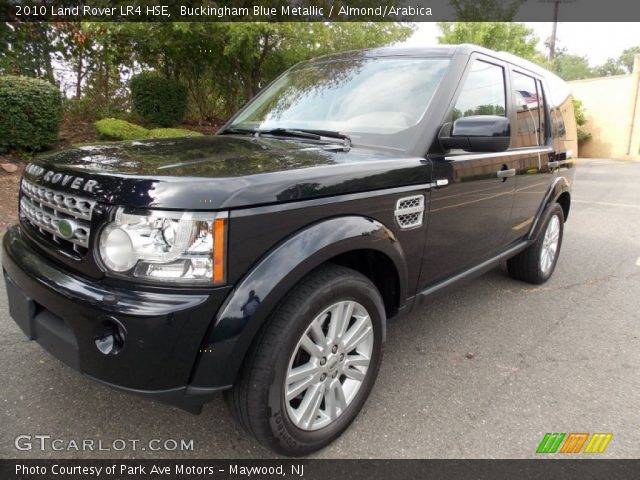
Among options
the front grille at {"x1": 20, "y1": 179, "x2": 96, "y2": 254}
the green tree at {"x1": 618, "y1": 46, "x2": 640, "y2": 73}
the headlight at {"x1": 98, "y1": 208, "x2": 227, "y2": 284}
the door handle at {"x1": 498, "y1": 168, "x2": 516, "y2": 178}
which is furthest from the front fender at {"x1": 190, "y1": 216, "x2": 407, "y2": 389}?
the green tree at {"x1": 618, "y1": 46, "x2": 640, "y2": 73}

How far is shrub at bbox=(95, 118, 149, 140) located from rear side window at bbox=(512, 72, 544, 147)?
6.36 m

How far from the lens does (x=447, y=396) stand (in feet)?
8.32

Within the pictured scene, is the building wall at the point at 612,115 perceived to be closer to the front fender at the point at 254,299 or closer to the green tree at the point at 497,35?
the green tree at the point at 497,35

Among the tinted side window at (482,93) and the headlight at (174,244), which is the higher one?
the tinted side window at (482,93)

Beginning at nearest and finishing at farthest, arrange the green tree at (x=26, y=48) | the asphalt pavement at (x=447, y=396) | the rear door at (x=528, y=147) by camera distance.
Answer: the asphalt pavement at (x=447, y=396), the rear door at (x=528, y=147), the green tree at (x=26, y=48)

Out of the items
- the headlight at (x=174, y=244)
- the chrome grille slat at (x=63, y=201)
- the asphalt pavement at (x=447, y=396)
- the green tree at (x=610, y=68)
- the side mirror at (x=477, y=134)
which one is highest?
the green tree at (x=610, y=68)

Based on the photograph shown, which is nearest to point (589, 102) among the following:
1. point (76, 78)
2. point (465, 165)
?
point (76, 78)

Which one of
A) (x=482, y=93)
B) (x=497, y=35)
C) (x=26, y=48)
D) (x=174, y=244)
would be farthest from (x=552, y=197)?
(x=497, y=35)

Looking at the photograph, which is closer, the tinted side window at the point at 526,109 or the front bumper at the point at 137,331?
the front bumper at the point at 137,331

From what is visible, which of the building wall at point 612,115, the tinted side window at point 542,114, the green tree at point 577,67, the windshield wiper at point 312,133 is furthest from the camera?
the green tree at point 577,67

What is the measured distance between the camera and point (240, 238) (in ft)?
5.34

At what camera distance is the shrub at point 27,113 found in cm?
675

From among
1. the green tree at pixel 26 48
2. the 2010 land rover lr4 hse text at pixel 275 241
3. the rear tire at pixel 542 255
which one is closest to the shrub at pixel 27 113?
the green tree at pixel 26 48

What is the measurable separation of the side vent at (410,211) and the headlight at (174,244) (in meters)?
0.98
